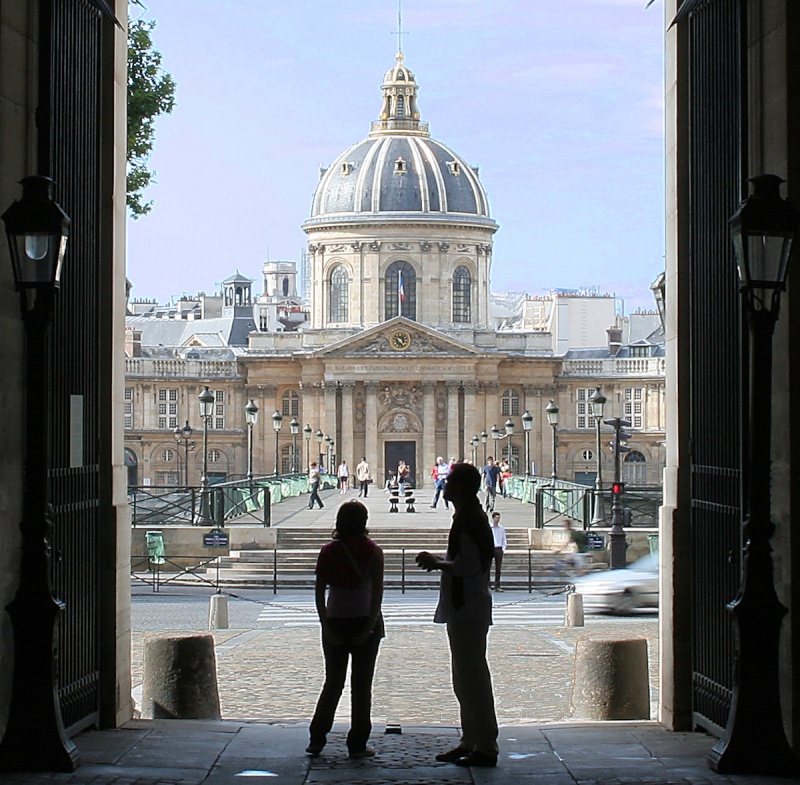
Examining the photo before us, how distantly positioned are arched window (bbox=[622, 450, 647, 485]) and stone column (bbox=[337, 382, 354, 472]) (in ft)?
57.6

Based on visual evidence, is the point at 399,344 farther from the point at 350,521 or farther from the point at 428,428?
the point at 350,521

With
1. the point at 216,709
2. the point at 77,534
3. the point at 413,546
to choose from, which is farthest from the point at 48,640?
the point at 413,546

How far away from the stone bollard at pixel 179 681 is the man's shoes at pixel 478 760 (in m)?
3.81

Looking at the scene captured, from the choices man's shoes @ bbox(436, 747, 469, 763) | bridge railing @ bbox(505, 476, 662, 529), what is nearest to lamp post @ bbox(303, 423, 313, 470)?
bridge railing @ bbox(505, 476, 662, 529)

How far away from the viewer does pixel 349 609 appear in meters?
10.2

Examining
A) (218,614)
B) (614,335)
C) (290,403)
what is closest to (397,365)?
(290,403)

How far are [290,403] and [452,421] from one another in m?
11.5

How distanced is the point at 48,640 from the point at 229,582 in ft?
83.4

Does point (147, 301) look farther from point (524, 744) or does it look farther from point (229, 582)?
point (524, 744)

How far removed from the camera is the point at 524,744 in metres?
10.9

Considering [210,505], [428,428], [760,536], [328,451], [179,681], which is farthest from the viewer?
[428,428]

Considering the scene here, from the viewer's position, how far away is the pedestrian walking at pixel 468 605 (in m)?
9.94

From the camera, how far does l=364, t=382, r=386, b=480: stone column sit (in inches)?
3989

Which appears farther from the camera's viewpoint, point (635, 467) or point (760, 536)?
point (635, 467)
